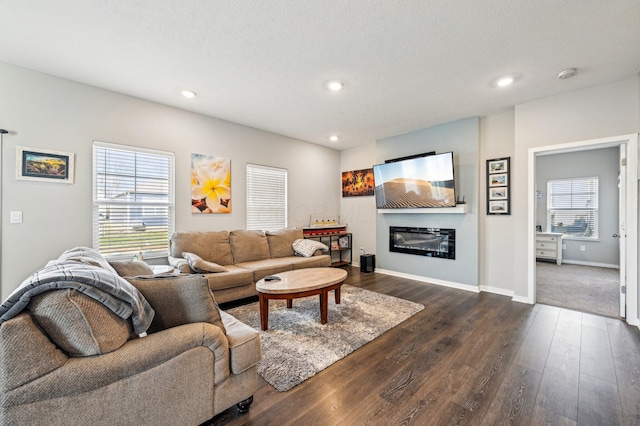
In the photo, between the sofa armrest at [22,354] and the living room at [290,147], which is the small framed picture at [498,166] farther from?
the sofa armrest at [22,354]

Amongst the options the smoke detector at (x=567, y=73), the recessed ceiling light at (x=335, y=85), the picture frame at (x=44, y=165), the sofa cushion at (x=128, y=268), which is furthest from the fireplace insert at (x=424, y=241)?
the picture frame at (x=44, y=165)

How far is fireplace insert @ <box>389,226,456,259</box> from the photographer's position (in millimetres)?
4348

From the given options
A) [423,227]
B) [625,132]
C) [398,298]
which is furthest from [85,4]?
[625,132]

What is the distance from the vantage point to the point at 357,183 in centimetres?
583

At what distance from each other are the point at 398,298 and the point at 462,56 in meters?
2.97

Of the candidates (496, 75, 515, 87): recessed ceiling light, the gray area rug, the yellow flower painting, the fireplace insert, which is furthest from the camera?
the fireplace insert

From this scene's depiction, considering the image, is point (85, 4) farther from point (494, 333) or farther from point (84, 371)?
point (494, 333)

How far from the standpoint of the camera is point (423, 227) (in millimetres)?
4676

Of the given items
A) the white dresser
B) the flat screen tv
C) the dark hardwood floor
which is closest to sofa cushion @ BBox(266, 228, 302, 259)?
the flat screen tv

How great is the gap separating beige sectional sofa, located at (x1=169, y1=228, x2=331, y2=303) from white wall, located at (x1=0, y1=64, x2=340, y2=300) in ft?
1.23

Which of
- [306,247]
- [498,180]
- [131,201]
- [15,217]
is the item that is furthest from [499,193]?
[15,217]

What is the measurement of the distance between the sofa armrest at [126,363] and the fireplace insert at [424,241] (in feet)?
13.0

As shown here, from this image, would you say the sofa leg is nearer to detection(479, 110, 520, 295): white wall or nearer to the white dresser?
detection(479, 110, 520, 295): white wall

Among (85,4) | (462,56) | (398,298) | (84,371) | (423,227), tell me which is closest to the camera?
(84,371)
